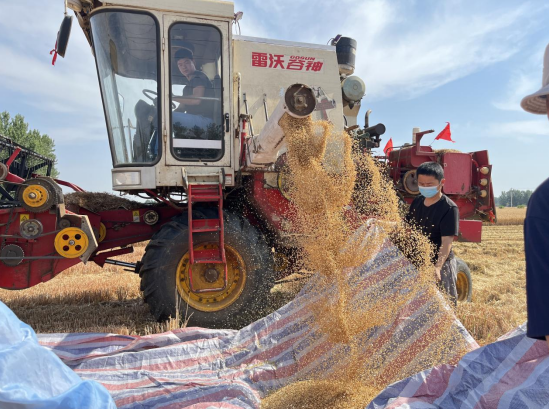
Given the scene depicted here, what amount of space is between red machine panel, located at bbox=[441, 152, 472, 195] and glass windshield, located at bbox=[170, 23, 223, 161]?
283 cm

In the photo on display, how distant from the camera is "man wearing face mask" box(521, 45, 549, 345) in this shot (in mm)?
882

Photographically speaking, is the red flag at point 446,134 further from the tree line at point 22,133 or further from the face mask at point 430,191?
the tree line at point 22,133

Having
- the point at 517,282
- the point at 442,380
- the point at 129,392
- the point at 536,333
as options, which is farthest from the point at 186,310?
the point at 517,282

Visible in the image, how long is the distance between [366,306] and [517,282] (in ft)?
13.4

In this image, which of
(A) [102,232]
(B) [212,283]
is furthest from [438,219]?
(A) [102,232]

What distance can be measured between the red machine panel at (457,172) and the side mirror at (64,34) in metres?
4.20

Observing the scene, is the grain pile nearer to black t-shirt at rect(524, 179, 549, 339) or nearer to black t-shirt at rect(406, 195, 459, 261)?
black t-shirt at rect(406, 195, 459, 261)

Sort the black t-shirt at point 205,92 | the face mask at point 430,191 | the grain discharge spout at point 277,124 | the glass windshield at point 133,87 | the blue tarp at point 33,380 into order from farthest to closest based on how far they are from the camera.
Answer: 1. the black t-shirt at point 205,92
2. the glass windshield at point 133,87
3. the face mask at point 430,191
4. the grain discharge spout at point 277,124
5. the blue tarp at point 33,380

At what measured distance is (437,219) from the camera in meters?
2.86

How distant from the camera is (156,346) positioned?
9.53 feet

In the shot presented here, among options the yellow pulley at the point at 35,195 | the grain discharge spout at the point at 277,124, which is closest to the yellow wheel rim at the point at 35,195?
the yellow pulley at the point at 35,195

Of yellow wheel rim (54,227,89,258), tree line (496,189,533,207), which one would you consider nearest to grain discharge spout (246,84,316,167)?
yellow wheel rim (54,227,89,258)

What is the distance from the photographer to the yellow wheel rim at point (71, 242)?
3471 millimetres

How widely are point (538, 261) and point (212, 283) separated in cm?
310
